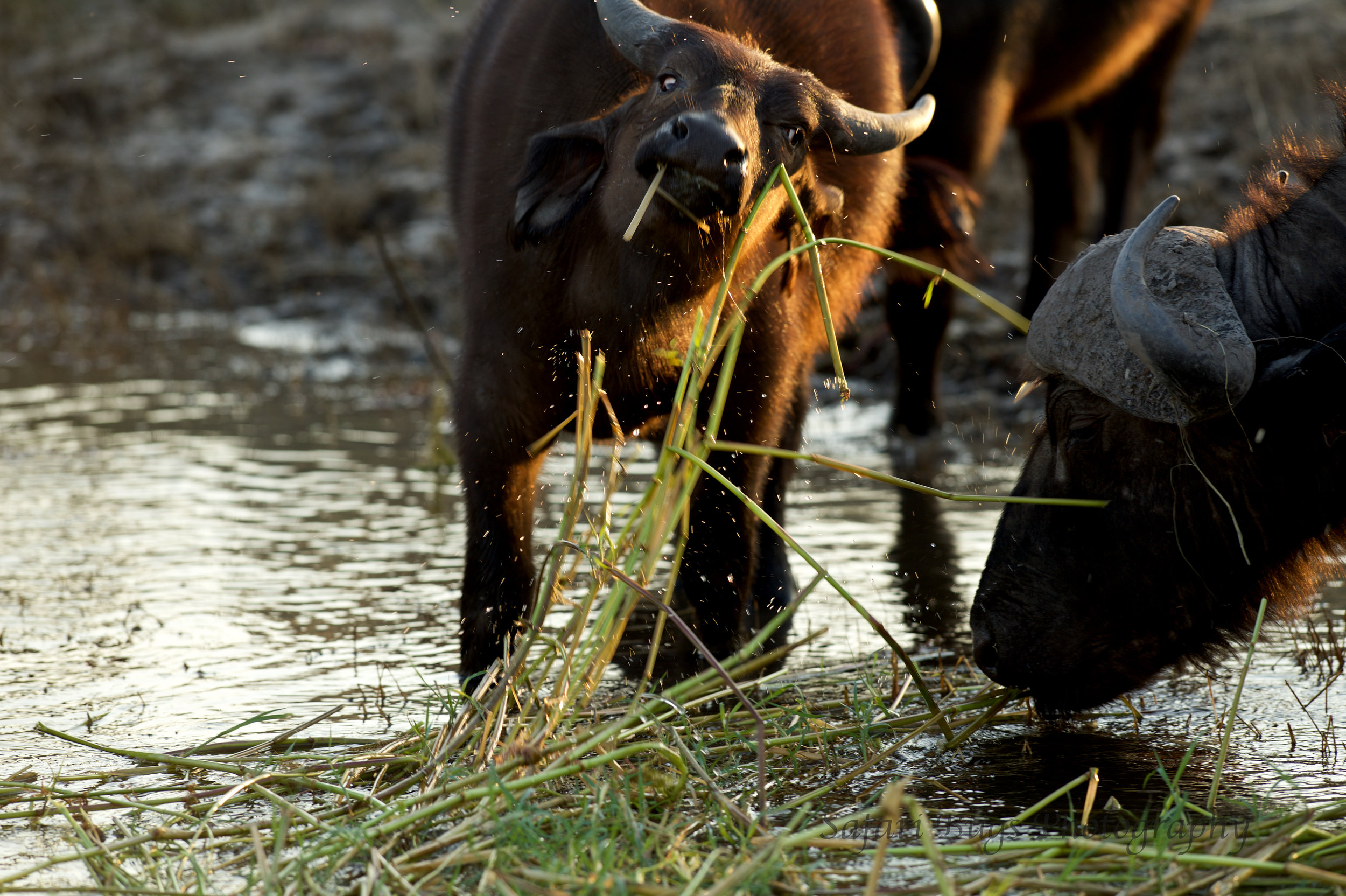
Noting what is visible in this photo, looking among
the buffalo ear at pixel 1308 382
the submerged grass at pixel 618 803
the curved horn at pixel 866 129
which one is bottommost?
the submerged grass at pixel 618 803

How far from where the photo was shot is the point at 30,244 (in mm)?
11992

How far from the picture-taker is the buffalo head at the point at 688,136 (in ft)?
9.56

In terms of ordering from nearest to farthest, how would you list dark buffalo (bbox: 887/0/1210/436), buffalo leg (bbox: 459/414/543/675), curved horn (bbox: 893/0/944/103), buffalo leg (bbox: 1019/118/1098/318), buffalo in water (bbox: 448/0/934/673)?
buffalo in water (bbox: 448/0/934/673)
buffalo leg (bbox: 459/414/543/675)
curved horn (bbox: 893/0/944/103)
dark buffalo (bbox: 887/0/1210/436)
buffalo leg (bbox: 1019/118/1098/318)

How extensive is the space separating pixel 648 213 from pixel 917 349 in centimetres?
356

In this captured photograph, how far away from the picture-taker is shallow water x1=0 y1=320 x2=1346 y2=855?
3150 mm

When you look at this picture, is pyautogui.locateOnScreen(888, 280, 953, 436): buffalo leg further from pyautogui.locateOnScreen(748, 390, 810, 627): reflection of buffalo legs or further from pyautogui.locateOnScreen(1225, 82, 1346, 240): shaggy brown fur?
pyautogui.locateOnScreen(1225, 82, 1346, 240): shaggy brown fur

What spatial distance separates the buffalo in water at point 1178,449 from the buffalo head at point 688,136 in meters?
0.64

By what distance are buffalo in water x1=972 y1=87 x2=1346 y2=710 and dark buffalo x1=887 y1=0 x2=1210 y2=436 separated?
6.74 ft

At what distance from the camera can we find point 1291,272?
9.39ft

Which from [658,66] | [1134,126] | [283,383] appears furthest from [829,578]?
[283,383]

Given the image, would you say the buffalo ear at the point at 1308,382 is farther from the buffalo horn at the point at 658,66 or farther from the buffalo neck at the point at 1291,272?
the buffalo horn at the point at 658,66

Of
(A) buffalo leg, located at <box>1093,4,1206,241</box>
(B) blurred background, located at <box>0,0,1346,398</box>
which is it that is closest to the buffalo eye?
(B) blurred background, located at <box>0,0,1346,398</box>

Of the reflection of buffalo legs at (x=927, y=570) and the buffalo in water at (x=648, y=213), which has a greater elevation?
the buffalo in water at (x=648, y=213)

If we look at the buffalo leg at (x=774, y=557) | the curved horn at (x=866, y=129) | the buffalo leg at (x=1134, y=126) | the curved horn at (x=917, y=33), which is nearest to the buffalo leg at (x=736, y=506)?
the buffalo leg at (x=774, y=557)
